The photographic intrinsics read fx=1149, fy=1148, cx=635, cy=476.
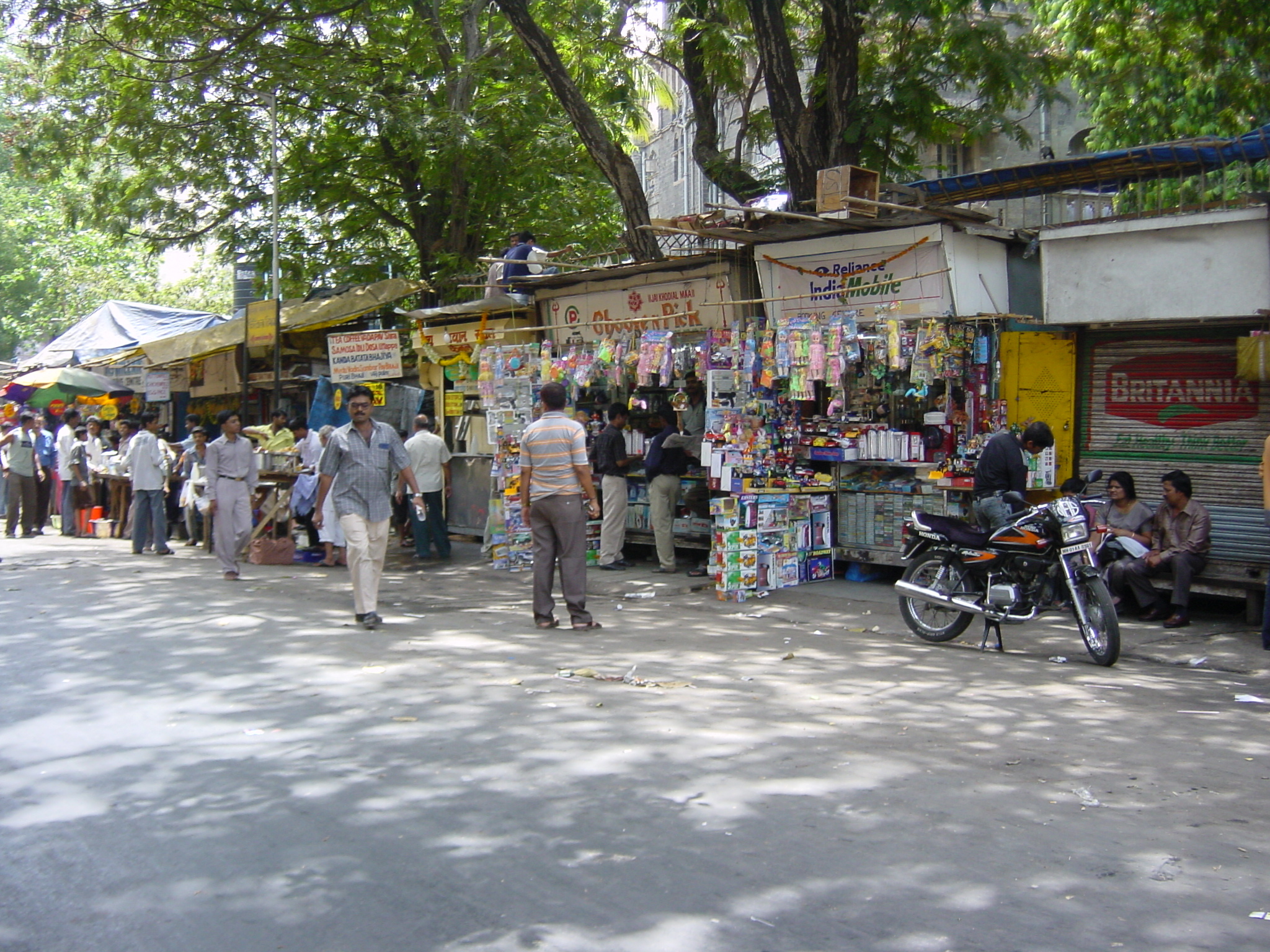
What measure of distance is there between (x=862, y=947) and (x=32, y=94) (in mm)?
20464

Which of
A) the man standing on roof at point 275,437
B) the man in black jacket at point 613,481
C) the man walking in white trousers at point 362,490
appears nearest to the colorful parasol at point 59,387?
the man standing on roof at point 275,437

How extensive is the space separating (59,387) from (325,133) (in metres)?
8.01

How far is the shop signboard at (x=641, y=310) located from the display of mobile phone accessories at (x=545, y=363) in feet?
1.84

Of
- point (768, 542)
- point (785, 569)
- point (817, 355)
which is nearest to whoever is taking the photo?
point (817, 355)

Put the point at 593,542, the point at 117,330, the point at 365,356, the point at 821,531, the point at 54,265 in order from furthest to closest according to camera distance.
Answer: the point at 54,265
the point at 117,330
the point at 365,356
the point at 593,542
the point at 821,531

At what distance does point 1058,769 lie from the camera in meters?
5.46

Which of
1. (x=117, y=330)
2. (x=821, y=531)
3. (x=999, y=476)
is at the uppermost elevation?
(x=117, y=330)

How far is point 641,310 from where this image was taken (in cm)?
1339

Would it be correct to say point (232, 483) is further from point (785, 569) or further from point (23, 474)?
point (23, 474)

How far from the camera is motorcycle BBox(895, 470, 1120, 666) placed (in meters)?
7.96

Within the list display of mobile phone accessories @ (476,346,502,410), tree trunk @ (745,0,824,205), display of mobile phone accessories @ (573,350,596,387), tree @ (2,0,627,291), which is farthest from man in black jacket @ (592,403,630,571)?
tree @ (2,0,627,291)

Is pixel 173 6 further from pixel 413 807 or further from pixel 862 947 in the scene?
pixel 862 947

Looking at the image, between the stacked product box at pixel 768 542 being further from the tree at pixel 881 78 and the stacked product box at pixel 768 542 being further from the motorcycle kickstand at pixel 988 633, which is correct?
the tree at pixel 881 78

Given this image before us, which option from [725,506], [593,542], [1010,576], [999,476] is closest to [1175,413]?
[999,476]
